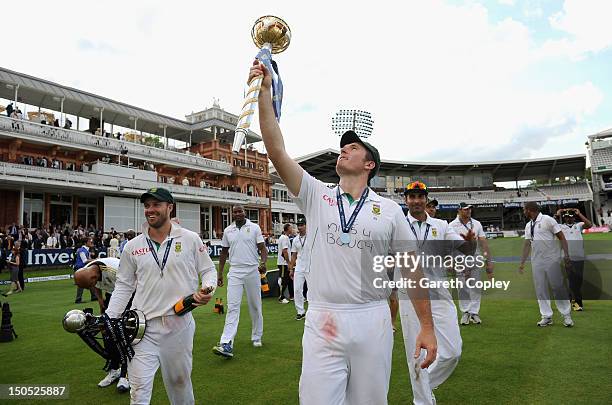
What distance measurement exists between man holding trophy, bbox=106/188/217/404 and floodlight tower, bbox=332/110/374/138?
24.7 meters

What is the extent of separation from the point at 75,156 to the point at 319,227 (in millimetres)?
37529

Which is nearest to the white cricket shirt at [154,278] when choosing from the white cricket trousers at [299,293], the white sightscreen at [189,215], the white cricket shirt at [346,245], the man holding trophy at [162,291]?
the man holding trophy at [162,291]

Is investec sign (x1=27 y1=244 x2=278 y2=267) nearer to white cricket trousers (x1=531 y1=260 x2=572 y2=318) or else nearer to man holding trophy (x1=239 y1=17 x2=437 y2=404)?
white cricket trousers (x1=531 y1=260 x2=572 y2=318)

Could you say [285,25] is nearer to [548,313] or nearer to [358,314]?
[358,314]

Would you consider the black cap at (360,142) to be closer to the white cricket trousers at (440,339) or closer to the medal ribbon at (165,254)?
the white cricket trousers at (440,339)

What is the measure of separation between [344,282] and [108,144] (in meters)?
37.6

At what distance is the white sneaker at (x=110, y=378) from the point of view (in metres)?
5.29

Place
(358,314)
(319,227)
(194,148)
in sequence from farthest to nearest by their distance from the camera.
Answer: (194,148)
(319,227)
(358,314)

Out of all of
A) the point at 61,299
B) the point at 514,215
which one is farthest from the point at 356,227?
the point at 514,215

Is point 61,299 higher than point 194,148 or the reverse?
the reverse

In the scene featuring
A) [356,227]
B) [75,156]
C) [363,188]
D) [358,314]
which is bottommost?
[358,314]

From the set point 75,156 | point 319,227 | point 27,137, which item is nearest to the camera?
point 319,227

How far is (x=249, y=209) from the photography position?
50.8m

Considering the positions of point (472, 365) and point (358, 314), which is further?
point (472, 365)
